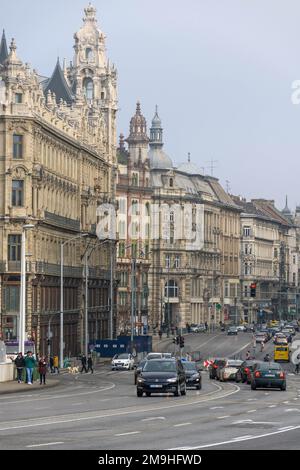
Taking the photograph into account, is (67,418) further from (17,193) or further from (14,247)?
(17,193)

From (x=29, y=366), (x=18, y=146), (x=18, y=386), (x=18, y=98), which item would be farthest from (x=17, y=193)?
(x=18, y=386)

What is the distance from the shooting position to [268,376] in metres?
66.0

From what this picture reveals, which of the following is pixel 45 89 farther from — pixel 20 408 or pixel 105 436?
pixel 105 436

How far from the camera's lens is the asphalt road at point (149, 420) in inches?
1228

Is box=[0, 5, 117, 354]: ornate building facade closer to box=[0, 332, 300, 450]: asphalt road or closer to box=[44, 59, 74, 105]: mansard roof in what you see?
box=[44, 59, 74, 105]: mansard roof

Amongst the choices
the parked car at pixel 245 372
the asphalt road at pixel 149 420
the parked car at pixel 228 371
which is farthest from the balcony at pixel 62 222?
the asphalt road at pixel 149 420

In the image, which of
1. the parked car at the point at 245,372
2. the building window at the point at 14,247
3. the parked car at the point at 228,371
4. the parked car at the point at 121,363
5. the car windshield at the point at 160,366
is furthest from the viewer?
the building window at the point at 14,247

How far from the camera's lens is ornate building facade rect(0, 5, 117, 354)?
365ft

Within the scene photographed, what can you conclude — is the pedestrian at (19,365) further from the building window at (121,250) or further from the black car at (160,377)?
the building window at (121,250)

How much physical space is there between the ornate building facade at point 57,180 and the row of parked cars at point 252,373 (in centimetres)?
2183

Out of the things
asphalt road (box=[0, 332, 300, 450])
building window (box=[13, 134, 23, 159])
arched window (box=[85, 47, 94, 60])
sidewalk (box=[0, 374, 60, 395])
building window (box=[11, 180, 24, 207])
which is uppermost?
arched window (box=[85, 47, 94, 60])

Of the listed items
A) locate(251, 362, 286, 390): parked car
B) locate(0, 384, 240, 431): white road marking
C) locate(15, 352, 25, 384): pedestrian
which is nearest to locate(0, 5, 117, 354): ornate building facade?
locate(15, 352, 25, 384): pedestrian

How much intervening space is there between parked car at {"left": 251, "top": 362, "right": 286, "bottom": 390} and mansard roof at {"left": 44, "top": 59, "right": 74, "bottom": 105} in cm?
8186

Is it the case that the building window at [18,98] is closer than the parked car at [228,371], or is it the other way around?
the parked car at [228,371]
